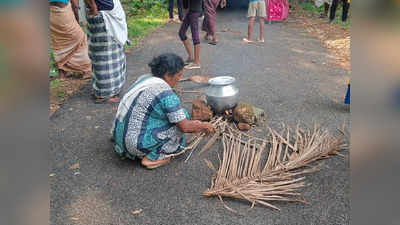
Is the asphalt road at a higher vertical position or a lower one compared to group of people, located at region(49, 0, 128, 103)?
lower

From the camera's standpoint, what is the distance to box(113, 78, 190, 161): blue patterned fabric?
117 inches

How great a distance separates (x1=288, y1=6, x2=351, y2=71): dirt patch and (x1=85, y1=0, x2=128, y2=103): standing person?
3.97 meters

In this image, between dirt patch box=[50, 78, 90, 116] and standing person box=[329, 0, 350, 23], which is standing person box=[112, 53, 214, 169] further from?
standing person box=[329, 0, 350, 23]

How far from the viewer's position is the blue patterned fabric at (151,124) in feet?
9.78

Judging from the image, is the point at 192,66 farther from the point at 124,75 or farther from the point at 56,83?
the point at 56,83

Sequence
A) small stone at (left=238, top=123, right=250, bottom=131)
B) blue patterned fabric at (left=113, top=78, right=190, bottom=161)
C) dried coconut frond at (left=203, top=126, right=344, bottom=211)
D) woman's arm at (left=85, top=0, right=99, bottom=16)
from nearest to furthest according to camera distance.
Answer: dried coconut frond at (left=203, top=126, right=344, bottom=211) < blue patterned fabric at (left=113, top=78, right=190, bottom=161) < small stone at (left=238, top=123, right=250, bottom=131) < woman's arm at (left=85, top=0, right=99, bottom=16)

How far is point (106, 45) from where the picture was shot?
4367 mm

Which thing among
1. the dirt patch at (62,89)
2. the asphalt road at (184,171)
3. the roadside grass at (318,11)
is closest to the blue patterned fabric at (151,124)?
the asphalt road at (184,171)

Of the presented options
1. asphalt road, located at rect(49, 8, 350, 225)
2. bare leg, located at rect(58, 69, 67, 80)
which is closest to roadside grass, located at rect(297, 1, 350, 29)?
asphalt road, located at rect(49, 8, 350, 225)

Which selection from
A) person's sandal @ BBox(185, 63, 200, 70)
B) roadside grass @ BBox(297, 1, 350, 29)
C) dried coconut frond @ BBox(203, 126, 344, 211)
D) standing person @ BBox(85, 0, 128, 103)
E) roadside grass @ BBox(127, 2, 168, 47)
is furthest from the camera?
roadside grass @ BBox(297, 1, 350, 29)

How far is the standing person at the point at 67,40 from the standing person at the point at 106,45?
0.76 m

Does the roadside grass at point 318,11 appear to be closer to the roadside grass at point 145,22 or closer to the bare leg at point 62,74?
the roadside grass at point 145,22
